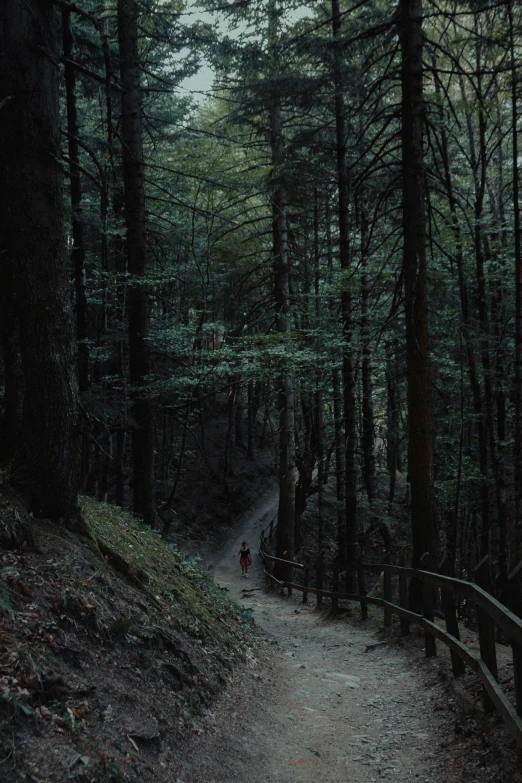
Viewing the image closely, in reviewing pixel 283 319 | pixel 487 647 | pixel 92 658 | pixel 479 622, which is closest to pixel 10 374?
pixel 92 658

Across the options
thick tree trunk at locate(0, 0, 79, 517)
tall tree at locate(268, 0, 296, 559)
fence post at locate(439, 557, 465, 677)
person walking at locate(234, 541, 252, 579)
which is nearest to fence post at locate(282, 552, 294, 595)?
tall tree at locate(268, 0, 296, 559)

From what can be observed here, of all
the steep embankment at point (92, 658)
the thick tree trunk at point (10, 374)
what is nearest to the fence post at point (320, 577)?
the steep embankment at point (92, 658)

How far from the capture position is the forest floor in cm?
458

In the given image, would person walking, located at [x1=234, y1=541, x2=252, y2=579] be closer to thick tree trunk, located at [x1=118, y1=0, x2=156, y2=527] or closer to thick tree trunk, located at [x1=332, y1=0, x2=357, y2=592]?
thick tree trunk, located at [x1=332, y1=0, x2=357, y2=592]

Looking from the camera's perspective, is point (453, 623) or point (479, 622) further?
point (453, 623)

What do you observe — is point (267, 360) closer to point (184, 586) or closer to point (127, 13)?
point (184, 586)

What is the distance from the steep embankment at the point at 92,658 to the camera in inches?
134

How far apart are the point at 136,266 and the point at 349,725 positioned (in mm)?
8760

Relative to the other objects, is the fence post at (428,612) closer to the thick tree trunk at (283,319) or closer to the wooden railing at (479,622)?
the wooden railing at (479,622)

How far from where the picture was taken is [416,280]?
898 cm

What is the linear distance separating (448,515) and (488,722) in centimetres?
2124

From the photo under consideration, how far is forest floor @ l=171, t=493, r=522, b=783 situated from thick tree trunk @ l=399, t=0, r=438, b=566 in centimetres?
195

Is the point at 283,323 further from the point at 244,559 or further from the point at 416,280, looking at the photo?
the point at 244,559

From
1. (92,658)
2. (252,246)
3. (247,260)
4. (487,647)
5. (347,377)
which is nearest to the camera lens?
(92,658)
